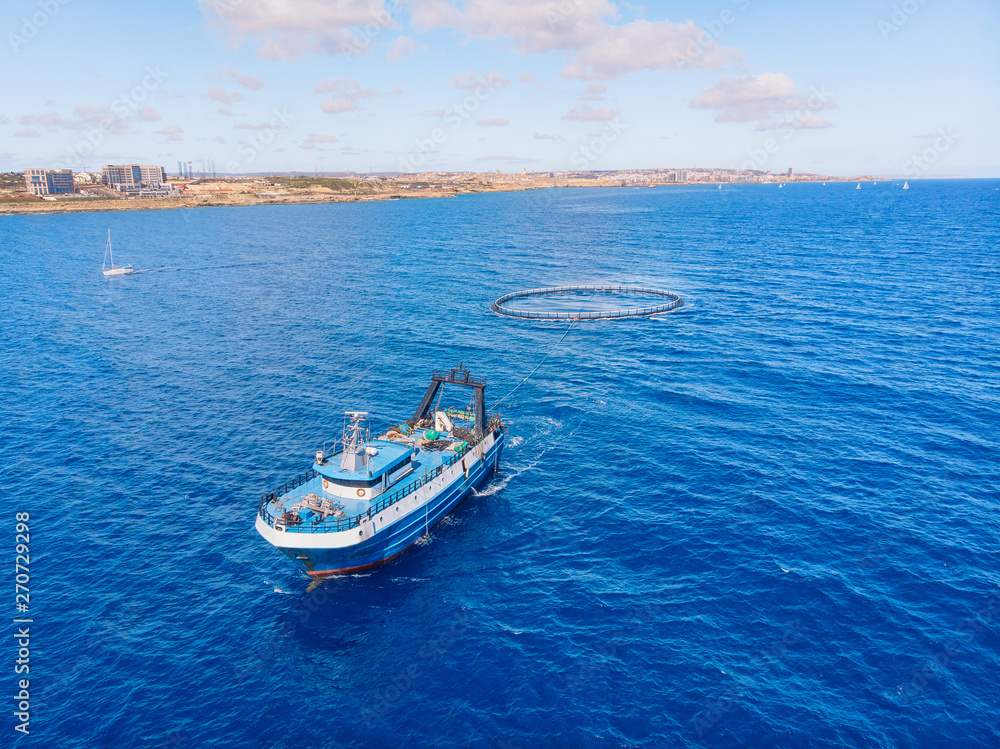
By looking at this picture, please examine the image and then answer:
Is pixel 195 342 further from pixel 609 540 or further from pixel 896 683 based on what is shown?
pixel 896 683

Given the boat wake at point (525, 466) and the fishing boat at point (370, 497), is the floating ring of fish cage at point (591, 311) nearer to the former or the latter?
the boat wake at point (525, 466)

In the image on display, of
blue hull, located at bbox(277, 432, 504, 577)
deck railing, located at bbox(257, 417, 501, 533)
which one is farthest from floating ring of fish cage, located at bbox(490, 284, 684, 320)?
deck railing, located at bbox(257, 417, 501, 533)

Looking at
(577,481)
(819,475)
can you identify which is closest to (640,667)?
(577,481)

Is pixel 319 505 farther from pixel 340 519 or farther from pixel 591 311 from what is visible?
pixel 591 311

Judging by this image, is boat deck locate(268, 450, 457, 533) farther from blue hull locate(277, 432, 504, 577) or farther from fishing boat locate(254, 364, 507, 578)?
blue hull locate(277, 432, 504, 577)

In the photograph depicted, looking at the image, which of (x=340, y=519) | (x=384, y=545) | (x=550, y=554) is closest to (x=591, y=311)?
(x=550, y=554)

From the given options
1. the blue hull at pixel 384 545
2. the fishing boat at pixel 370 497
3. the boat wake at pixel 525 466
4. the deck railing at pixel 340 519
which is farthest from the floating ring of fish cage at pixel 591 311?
the deck railing at pixel 340 519
